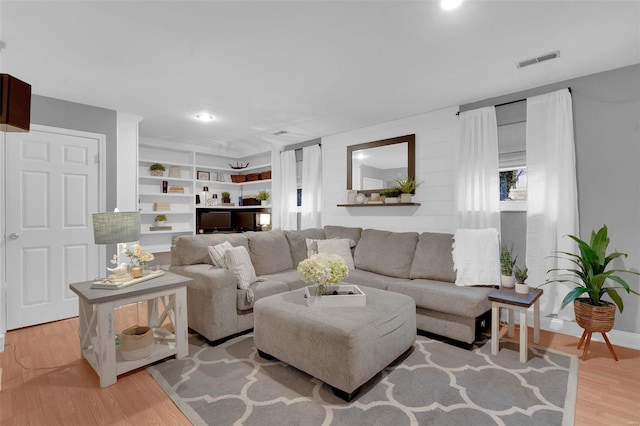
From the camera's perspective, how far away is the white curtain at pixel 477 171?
11.1 ft

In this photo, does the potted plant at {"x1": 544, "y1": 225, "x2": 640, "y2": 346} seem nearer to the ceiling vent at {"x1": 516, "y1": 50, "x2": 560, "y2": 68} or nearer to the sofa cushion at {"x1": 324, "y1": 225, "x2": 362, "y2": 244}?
the ceiling vent at {"x1": 516, "y1": 50, "x2": 560, "y2": 68}

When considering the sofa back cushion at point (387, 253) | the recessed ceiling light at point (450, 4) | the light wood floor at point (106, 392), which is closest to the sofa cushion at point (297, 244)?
the sofa back cushion at point (387, 253)

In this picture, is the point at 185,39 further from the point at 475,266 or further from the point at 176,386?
the point at 475,266

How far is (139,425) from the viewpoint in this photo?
1.73 meters

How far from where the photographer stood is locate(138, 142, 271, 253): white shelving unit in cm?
532

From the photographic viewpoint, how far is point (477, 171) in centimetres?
347

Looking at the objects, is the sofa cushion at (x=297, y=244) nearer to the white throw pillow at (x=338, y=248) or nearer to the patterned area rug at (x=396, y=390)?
the white throw pillow at (x=338, y=248)

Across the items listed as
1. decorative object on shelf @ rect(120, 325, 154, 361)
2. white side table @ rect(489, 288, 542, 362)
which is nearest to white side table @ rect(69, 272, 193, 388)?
decorative object on shelf @ rect(120, 325, 154, 361)

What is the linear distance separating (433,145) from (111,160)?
4068 mm

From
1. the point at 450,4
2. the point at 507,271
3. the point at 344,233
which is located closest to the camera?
the point at 450,4

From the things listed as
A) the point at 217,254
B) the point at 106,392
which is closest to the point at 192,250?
the point at 217,254

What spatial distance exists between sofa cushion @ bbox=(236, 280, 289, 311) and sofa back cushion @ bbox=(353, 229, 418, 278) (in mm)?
1173

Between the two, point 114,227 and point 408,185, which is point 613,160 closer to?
point 408,185

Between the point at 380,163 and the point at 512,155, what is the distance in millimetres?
1645
